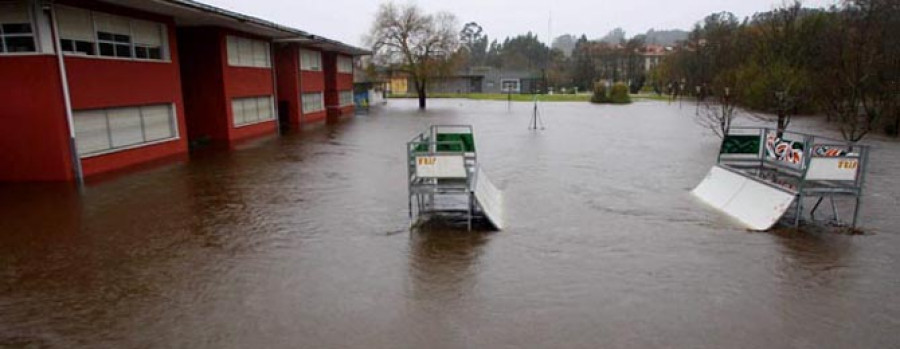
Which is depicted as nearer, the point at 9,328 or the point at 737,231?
the point at 9,328

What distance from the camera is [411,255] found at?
7.71 metres

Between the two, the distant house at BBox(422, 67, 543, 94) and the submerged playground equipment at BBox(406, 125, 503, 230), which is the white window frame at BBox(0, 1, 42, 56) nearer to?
the submerged playground equipment at BBox(406, 125, 503, 230)

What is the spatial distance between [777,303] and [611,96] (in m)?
53.4

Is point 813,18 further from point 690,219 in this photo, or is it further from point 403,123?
point 690,219

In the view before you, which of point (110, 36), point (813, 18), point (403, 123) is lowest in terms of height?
point (403, 123)

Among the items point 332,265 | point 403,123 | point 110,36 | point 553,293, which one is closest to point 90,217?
point 332,265

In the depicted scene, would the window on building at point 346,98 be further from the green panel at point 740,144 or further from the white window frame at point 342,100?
the green panel at point 740,144

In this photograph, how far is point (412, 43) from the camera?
48031 mm

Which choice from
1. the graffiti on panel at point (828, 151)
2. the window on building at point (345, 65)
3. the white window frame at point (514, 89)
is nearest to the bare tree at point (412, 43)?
the window on building at point (345, 65)

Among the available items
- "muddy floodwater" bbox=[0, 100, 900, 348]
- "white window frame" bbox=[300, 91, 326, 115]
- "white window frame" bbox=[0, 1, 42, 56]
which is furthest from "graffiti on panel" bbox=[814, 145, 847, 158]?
"white window frame" bbox=[300, 91, 326, 115]

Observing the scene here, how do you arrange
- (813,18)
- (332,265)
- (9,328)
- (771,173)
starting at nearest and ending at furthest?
(9,328)
(332,265)
(771,173)
(813,18)

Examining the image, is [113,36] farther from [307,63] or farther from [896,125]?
[896,125]

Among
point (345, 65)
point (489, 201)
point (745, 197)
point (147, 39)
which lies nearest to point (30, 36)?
point (147, 39)

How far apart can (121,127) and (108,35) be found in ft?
8.29
